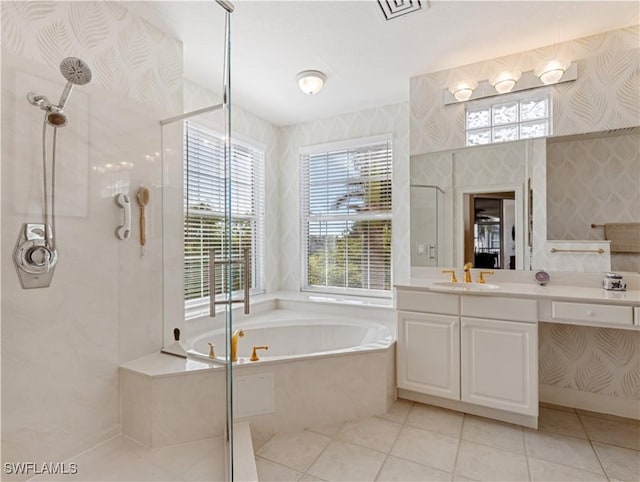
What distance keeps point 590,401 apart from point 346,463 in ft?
6.00

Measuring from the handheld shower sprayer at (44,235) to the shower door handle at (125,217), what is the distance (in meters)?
0.34

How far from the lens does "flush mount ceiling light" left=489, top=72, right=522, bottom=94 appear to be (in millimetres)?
2461

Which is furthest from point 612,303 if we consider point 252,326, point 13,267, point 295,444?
point 13,267

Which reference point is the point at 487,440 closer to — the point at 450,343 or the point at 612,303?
the point at 450,343

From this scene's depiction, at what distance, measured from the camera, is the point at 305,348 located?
9.65 ft

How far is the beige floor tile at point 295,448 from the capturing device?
1.80 m

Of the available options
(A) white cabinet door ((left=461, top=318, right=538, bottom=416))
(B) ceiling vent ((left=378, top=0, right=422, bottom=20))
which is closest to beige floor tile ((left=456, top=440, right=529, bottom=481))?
(A) white cabinet door ((left=461, top=318, right=538, bottom=416))

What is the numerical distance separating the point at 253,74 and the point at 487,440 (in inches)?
120

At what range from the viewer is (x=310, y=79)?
2652mm

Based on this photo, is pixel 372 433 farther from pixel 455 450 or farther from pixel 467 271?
pixel 467 271

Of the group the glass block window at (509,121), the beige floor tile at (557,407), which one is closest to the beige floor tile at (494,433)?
the beige floor tile at (557,407)

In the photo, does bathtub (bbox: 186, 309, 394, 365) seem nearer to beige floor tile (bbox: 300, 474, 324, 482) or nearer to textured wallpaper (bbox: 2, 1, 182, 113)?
beige floor tile (bbox: 300, 474, 324, 482)

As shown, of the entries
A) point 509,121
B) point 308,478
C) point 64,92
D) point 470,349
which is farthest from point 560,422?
point 64,92

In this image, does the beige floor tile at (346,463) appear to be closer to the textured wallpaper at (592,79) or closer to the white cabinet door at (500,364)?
the white cabinet door at (500,364)
